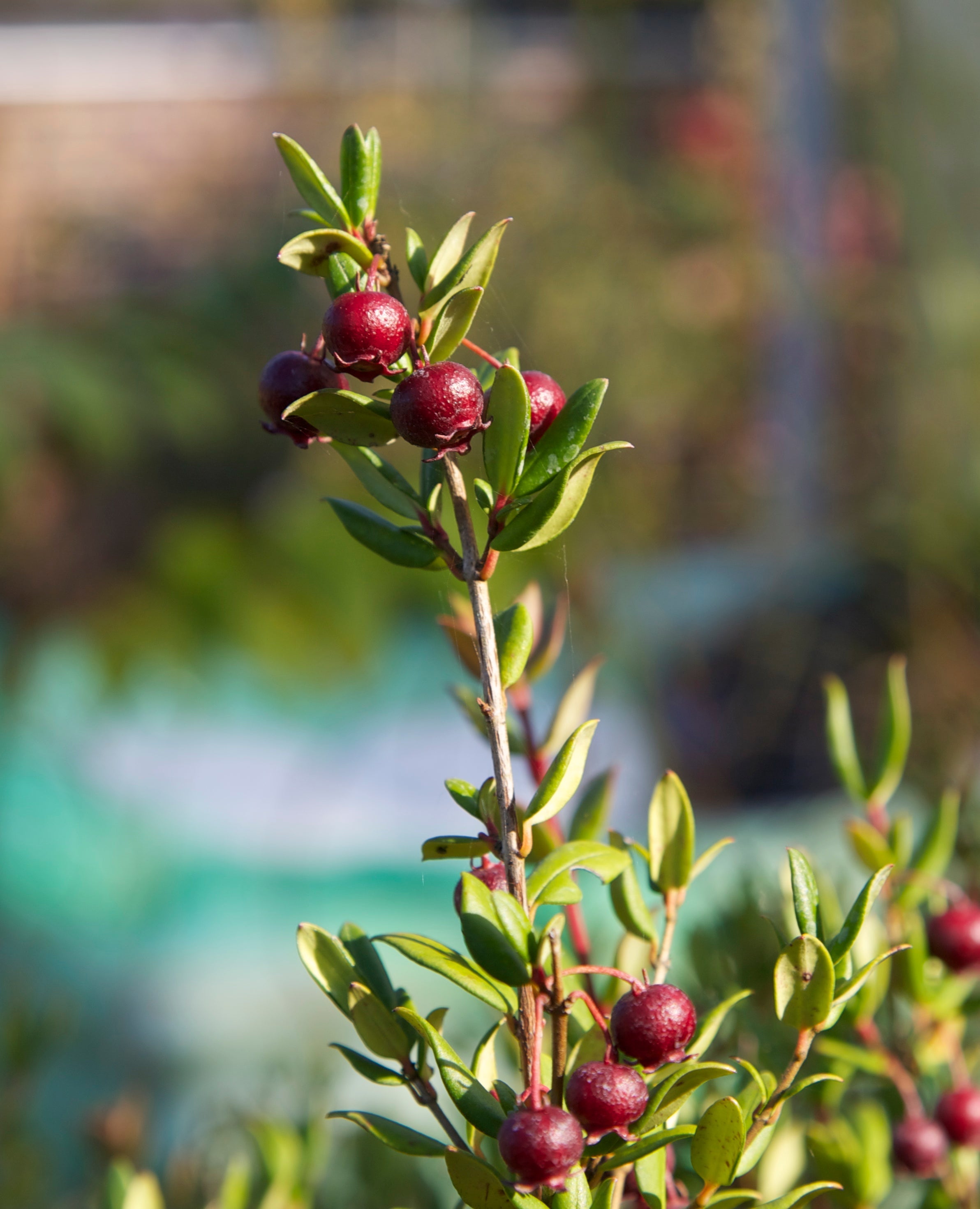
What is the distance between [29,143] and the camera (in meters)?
1.98

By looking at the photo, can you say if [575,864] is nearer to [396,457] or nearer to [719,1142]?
[719,1142]

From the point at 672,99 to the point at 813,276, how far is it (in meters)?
0.81

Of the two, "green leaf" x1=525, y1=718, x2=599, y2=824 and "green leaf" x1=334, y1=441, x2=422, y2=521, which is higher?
"green leaf" x1=334, y1=441, x2=422, y2=521

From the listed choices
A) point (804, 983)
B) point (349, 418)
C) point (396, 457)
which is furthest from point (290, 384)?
point (396, 457)

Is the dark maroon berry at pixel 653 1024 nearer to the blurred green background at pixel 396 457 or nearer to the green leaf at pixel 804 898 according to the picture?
the green leaf at pixel 804 898

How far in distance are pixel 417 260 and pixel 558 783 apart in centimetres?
8

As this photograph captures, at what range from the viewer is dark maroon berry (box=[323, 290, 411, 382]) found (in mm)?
151

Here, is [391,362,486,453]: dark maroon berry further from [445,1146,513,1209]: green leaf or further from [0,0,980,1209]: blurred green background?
[0,0,980,1209]: blurred green background

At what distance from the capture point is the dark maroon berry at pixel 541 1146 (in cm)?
14

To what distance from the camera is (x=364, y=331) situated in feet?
0.50

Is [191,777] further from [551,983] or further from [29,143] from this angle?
[29,143]

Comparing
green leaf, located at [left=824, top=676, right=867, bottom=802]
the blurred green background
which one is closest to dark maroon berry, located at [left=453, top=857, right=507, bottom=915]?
green leaf, located at [left=824, top=676, right=867, bottom=802]

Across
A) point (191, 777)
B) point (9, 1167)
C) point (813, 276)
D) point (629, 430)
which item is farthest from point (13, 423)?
point (9, 1167)

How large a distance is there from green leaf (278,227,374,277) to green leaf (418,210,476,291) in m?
0.01
